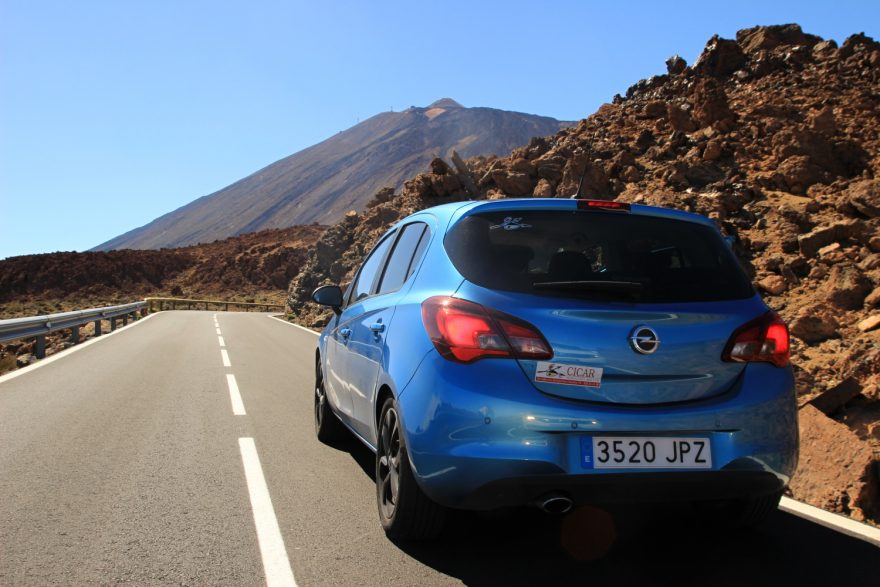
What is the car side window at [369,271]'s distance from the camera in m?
5.32

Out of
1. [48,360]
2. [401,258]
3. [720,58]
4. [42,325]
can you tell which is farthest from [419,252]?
[720,58]

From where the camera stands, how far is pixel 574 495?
3150mm

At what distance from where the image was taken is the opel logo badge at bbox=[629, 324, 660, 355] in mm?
3213

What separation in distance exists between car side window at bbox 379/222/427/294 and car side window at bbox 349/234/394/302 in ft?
1.03

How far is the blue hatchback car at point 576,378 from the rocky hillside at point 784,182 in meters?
2.17

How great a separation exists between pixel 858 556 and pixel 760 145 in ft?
51.9

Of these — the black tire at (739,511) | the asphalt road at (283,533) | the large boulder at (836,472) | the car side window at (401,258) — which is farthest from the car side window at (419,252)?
the large boulder at (836,472)

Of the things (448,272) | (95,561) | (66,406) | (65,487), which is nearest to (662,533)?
(448,272)

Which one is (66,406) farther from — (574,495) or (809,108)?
(809,108)

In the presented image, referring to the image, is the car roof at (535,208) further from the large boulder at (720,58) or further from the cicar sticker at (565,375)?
the large boulder at (720,58)

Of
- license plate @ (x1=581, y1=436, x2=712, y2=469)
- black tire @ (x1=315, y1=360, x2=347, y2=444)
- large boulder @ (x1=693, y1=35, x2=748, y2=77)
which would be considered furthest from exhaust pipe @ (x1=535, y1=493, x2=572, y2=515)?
large boulder @ (x1=693, y1=35, x2=748, y2=77)

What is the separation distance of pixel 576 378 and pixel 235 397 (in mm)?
6459

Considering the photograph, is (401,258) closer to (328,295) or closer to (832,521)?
(328,295)

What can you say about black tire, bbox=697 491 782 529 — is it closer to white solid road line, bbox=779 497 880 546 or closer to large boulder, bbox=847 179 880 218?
white solid road line, bbox=779 497 880 546
